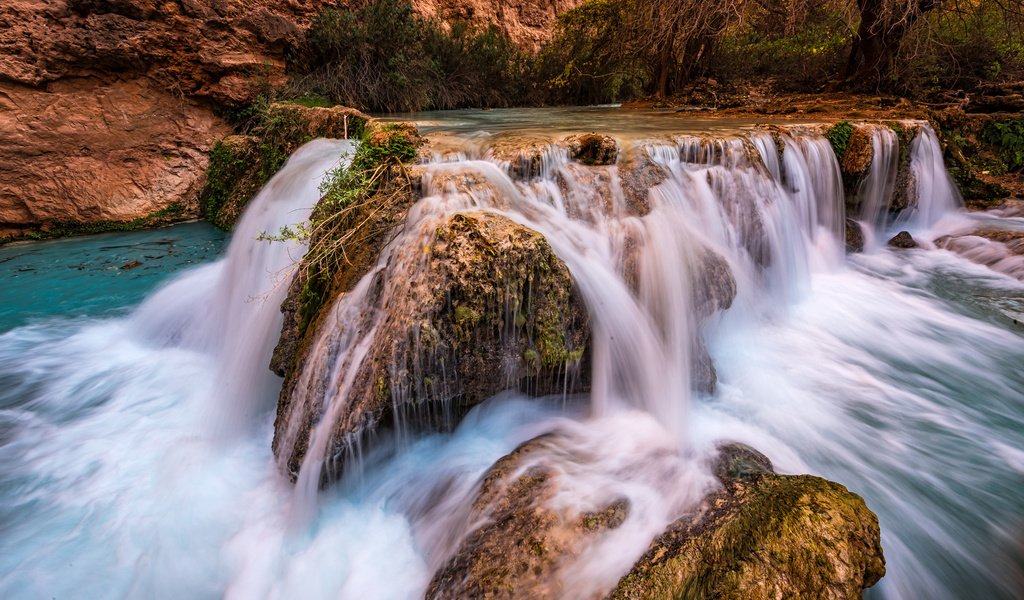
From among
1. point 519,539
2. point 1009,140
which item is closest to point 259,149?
point 519,539

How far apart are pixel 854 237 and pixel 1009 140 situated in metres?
3.61

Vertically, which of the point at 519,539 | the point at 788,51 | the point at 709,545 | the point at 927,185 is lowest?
the point at 519,539

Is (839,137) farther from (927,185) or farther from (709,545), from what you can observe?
(709,545)

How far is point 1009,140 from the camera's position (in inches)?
261

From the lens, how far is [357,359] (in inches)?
95.6

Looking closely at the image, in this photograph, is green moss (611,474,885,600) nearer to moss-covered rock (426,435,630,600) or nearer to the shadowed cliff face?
moss-covered rock (426,435,630,600)

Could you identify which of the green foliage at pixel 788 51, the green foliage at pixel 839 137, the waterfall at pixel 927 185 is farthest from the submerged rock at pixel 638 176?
the green foliage at pixel 788 51

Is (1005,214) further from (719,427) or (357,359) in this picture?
(357,359)

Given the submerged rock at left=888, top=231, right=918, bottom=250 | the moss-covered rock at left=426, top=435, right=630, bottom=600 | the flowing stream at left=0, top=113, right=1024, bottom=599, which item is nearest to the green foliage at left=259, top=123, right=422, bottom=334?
the flowing stream at left=0, top=113, right=1024, bottom=599

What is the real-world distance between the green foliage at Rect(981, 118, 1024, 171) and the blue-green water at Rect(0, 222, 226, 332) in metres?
Answer: 11.3

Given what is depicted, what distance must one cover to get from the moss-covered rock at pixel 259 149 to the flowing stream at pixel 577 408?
0.81 metres

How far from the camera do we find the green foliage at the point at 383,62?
9133 mm

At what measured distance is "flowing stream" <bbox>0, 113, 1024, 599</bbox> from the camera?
2174 mm

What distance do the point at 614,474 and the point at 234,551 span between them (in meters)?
1.96
